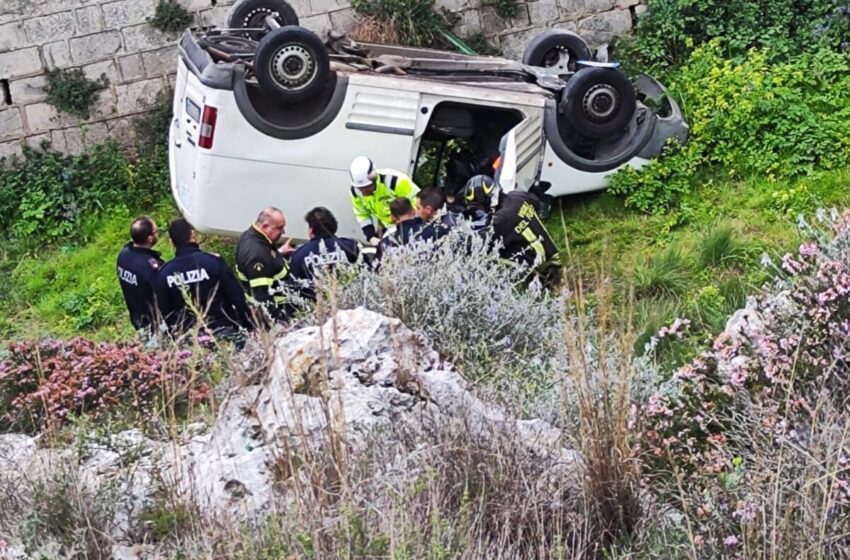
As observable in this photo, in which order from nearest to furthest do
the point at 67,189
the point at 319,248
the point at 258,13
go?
1. the point at 319,248
2. the point at 258,13
3. the point at 67,189

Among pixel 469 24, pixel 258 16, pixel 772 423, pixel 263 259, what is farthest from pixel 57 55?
pixel 772 423

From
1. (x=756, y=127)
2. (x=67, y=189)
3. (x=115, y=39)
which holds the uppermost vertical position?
(x=115, y=39)

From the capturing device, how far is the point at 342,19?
12.9 m

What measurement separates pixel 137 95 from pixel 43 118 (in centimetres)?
100

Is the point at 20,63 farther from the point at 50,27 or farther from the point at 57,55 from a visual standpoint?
the point at 50,27

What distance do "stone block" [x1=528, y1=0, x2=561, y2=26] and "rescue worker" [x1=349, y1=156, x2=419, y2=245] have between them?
4.33m

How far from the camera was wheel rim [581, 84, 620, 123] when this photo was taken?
9.85 m

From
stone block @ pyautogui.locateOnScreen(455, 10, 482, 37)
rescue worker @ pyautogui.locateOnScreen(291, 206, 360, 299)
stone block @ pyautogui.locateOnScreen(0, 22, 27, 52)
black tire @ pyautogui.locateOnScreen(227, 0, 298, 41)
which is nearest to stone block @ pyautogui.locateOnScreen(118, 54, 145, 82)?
stone block @ pyautogui.locateOnScreen(0, 22, 27, 52)

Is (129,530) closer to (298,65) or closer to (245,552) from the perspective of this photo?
(245,552)

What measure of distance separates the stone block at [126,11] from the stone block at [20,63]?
824 mm

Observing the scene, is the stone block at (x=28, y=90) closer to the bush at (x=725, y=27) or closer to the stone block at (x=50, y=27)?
the stone block at (x=50, y=27)

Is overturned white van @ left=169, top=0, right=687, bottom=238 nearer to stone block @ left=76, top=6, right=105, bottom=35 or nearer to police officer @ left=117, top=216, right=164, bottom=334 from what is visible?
police officer @ left=117, top=216, right=164, bottom=334

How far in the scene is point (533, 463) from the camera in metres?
4.55

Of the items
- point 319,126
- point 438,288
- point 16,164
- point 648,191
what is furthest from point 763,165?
point 16,164
